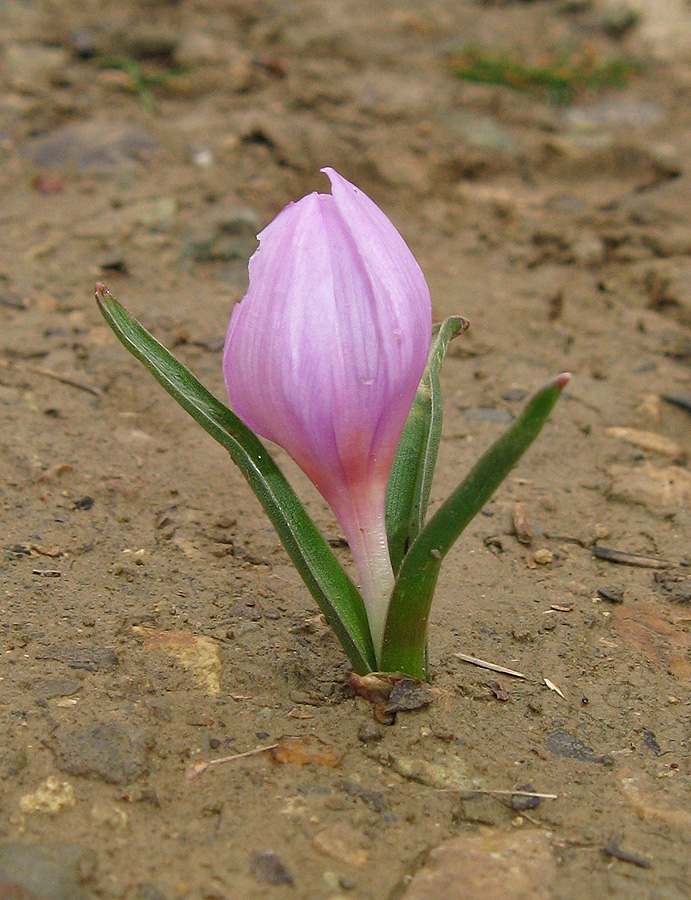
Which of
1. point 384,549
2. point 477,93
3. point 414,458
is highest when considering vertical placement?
point 477,93

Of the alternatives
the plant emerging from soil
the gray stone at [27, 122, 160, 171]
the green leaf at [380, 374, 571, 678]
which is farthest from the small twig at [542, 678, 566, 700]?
the plant emerging from soil

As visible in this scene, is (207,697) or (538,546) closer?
(207,697)

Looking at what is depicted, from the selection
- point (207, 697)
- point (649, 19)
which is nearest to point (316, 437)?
point (207, 697)

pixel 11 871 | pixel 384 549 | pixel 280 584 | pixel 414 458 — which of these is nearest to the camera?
pixel 11 871

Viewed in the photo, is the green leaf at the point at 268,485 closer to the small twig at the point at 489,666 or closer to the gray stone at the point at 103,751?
the small twig at the point at 489,666

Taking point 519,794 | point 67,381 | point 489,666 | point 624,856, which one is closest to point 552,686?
point 489,666

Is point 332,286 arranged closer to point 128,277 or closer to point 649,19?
point 128,277

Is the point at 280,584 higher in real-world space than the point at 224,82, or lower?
lower

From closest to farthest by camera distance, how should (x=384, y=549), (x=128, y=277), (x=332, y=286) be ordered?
1. (x=332, y=286)
2. (x=384, y=549)
3. (x=128, y=277)

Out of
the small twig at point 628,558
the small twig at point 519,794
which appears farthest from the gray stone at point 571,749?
the small twig at point 628,558
